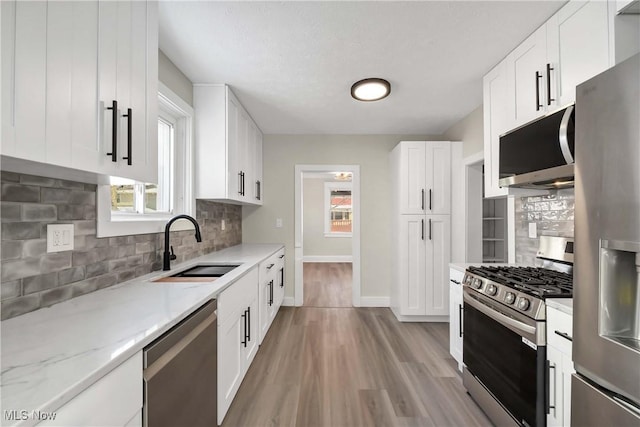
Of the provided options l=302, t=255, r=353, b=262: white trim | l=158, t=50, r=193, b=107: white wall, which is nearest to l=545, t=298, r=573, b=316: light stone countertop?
l=158, t=50, r=193, b=107: white wall

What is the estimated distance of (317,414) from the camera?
1.86 m

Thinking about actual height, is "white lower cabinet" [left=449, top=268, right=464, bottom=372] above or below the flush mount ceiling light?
below

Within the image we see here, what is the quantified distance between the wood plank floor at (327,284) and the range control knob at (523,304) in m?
2.93

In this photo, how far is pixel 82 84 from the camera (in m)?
0.99

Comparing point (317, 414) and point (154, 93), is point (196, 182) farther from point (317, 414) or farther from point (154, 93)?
point (317, 414)

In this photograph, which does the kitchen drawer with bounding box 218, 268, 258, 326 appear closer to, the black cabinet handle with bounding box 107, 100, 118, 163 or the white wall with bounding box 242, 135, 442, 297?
the black cabinet handle with bounding box 107, 100, 118, 163

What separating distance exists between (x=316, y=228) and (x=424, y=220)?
16.3ft

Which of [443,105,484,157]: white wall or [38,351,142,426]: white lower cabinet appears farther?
[443,105,484,157]: white wall

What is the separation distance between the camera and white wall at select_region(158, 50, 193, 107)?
6.88ft

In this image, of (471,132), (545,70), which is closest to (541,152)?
(545,70)

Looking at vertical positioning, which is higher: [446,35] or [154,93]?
[446,35]

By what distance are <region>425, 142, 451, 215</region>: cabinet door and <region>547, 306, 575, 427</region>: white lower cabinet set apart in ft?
7.56

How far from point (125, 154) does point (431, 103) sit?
2877 mm

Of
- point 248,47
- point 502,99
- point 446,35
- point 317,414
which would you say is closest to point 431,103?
point 502,99
